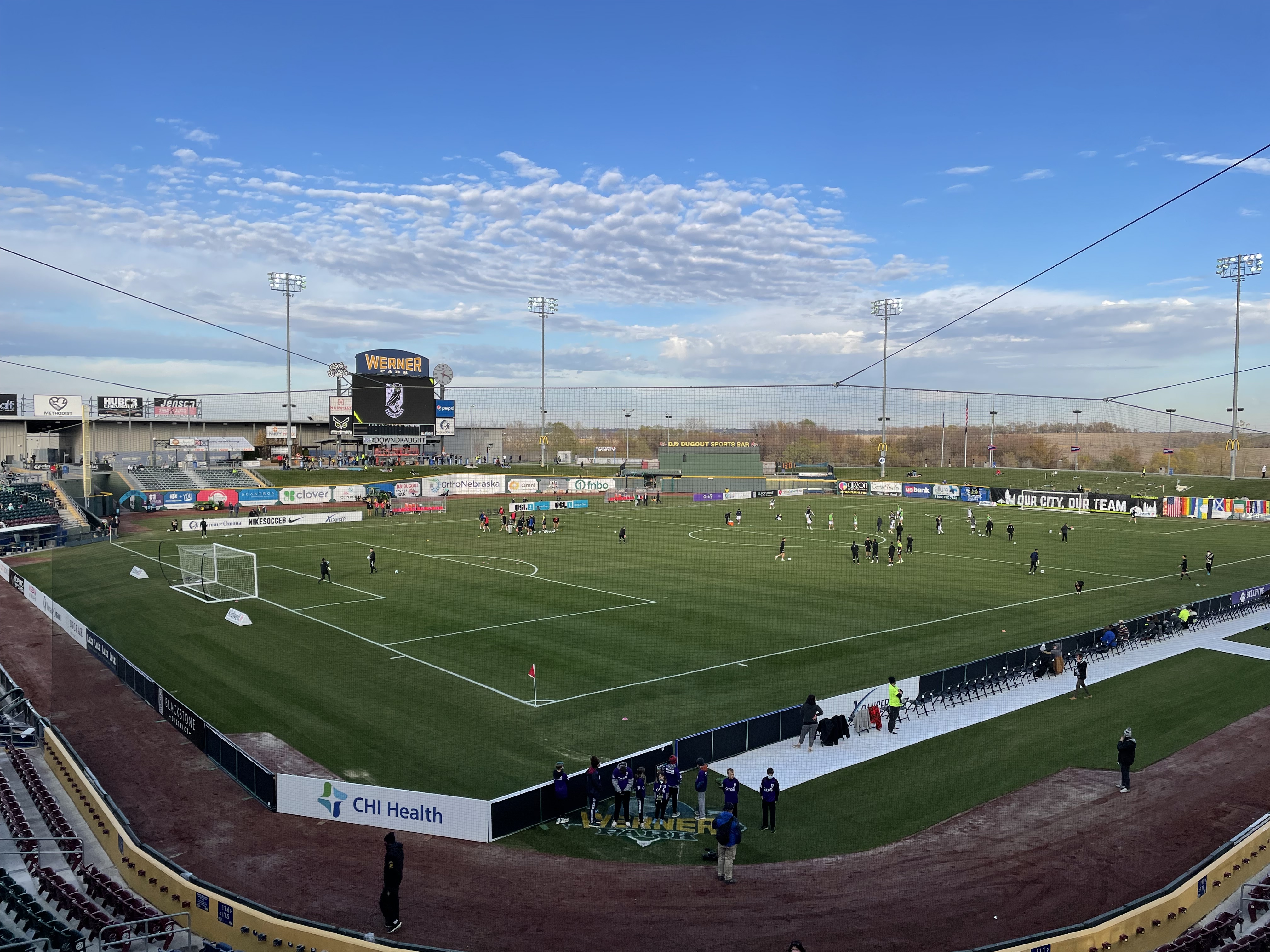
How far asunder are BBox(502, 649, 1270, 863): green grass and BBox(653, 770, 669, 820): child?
0.66m

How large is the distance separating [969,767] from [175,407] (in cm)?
8822

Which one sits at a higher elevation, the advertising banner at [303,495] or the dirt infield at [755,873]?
the advertising banner at [303,495]

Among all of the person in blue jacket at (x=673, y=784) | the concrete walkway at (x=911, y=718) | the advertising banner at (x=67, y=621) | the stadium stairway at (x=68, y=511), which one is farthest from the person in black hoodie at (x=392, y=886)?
the stadium stairway at (x=68, y=511)

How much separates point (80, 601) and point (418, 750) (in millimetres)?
23301

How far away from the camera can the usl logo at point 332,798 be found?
14.2m

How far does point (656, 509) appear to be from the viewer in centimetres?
7638

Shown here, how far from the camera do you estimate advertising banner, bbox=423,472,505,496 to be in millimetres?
81062

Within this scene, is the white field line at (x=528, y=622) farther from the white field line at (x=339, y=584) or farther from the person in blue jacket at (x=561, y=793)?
the person in blue jacket at (x=561, y=793)

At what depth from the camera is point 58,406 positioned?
78312 mm

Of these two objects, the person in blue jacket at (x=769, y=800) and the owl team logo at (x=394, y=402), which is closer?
the person in blue jacket at (x=769, y=800)

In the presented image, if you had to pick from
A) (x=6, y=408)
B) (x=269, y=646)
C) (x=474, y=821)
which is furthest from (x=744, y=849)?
(x=6, y=408)

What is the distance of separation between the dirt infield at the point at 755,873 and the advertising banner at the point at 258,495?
54.8 metres

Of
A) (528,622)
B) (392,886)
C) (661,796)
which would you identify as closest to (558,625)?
(528,622)

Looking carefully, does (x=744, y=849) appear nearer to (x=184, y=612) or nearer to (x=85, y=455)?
(x=184, y=612)
